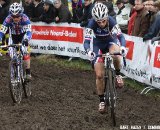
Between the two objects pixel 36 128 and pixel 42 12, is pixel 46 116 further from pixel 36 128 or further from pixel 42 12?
pixel 42 12

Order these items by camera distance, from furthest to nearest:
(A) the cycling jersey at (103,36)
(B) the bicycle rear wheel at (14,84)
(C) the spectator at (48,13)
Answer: (C) the spectator at (48,13) → (B) the bicycle rear wheel at (14,84) → (A) the cycling jersey at (103,36)

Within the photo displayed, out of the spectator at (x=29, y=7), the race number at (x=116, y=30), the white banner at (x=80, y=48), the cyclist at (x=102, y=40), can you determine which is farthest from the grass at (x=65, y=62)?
the race number at (x=116, y=30)

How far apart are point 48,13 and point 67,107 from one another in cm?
872

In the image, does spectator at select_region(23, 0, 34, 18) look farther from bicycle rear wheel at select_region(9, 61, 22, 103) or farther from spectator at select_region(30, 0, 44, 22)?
bicycle rear wheel at select_region(9, 61, 22, 103)

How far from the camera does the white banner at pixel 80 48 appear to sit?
12.5 meters

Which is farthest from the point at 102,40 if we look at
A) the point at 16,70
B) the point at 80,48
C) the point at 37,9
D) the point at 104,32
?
the point at 37,9

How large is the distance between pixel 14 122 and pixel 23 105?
66.6 inches

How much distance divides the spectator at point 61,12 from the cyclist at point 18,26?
19.0 feet

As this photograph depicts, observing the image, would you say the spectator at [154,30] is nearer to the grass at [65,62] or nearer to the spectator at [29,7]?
the grass at [65,62]

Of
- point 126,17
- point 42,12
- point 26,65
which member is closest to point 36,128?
point 26,65

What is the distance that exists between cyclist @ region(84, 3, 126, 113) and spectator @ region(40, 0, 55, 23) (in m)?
8.47

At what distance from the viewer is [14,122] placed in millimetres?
9430

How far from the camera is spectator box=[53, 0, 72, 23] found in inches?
718

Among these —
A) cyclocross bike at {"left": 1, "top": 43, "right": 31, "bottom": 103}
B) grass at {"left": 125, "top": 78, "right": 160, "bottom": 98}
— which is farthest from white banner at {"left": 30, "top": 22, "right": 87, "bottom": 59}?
cyclocross bike at {"left": 1, "top": 43, "right": 31, "bottom": 103}
